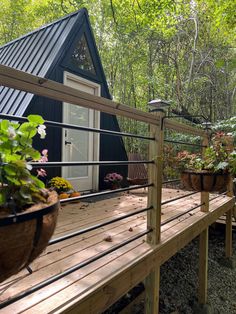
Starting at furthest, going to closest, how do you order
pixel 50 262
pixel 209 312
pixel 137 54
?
1. pixel 137 54
2. pixel 209 312
3. pixel 50 262

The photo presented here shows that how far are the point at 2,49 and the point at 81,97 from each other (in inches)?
192

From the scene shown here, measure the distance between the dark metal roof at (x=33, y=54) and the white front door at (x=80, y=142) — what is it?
0.43 m

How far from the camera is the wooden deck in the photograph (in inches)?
53.0

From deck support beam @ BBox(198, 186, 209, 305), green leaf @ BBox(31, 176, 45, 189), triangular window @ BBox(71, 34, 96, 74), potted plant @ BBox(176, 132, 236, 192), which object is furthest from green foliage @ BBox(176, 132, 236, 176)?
triangular window @ BBox(71, 34, 96, 74)

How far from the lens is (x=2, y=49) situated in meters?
5.30

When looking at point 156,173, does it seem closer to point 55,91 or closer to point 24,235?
point 55,91

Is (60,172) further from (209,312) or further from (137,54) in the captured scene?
(137,54)

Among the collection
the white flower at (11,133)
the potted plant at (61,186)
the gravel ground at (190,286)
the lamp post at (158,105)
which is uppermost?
the lamp post at (158,105)

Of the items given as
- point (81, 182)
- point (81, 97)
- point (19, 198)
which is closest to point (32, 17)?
point (81, 182)

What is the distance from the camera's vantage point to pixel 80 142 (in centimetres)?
464

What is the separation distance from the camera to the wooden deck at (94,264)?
4.42 feet

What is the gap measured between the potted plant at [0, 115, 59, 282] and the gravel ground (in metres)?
2.56

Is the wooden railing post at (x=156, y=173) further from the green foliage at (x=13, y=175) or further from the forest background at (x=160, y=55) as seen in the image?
the forest background at (x=160, y=55)

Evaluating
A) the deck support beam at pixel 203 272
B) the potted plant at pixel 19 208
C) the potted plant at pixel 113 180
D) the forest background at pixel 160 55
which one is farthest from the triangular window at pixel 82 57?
the potted plant at pixel 19 208
